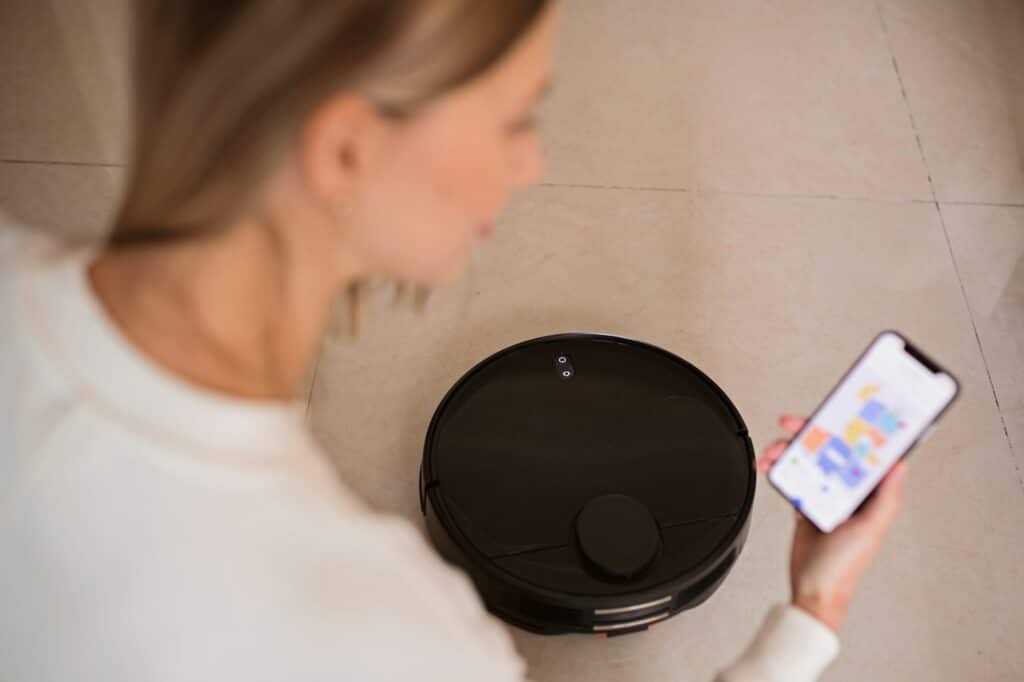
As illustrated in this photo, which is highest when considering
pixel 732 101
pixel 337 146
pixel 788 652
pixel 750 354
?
pixel 337 146

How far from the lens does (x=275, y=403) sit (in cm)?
55

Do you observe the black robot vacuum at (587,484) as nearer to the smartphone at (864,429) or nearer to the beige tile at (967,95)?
the smartphone at (864,429)

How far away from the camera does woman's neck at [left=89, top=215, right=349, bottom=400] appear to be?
0.54m

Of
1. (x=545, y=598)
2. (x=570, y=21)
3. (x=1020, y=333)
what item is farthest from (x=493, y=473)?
(x=570, y=21)

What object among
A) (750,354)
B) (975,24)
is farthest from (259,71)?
(975,24)

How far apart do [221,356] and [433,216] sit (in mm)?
143

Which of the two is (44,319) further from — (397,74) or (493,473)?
(493,473)

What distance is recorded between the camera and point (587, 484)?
1103 millimetres

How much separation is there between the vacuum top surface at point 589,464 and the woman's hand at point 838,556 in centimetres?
19

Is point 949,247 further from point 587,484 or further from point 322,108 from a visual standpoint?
point 322,108

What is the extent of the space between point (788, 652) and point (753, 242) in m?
0.81

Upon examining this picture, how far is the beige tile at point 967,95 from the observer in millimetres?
1603

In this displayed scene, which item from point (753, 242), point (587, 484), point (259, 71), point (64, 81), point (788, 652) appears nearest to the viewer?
point (259, 71)

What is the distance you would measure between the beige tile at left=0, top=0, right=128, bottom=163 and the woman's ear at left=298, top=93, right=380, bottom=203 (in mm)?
1129
